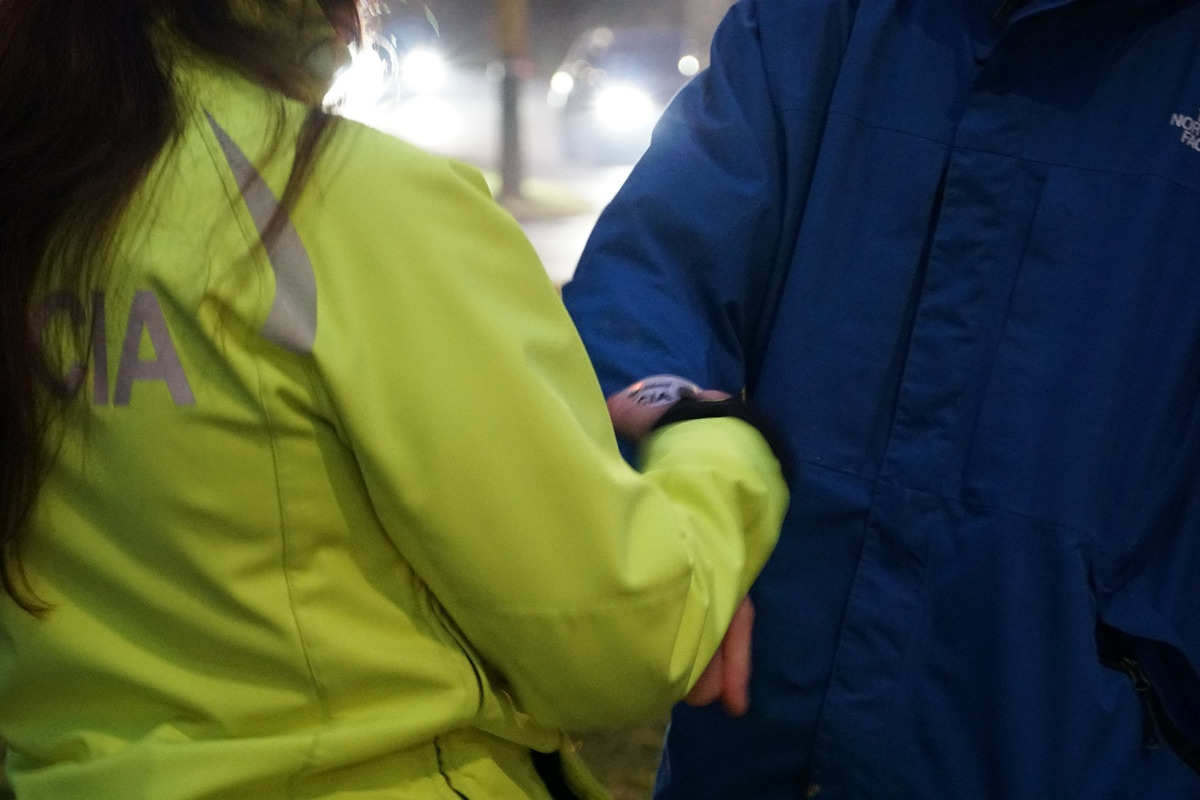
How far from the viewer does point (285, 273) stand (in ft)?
1.85

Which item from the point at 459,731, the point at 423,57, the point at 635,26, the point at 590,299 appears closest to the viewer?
the point at 459,731

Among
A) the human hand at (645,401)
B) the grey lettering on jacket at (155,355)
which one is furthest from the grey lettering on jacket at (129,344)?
the human hand at (645,401)

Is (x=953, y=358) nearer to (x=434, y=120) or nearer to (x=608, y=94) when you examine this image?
(x=434, y=120)

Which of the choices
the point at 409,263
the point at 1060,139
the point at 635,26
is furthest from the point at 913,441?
the point at 635,26

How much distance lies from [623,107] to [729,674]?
3.34 m

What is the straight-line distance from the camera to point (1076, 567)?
879 millimetres

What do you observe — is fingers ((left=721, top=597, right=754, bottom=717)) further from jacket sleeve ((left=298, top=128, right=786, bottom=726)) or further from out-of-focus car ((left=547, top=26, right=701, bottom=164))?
out-of-focus car ((left=547, top=26, right=701, bottom=164))

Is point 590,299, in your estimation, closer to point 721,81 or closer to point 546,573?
point 721,81

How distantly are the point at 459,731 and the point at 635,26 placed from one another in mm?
3427

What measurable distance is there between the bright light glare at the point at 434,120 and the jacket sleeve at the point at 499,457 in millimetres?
2982

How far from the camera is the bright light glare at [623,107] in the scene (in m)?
3.78

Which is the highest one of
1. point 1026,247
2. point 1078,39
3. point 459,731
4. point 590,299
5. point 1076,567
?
point 1078,39

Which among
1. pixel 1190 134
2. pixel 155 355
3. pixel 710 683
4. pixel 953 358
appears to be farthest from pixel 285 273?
pixel 1190 134

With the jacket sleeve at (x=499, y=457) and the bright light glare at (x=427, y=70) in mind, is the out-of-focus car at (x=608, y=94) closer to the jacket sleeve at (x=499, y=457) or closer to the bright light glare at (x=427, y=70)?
the bright light glare at (x=427, y=70)
